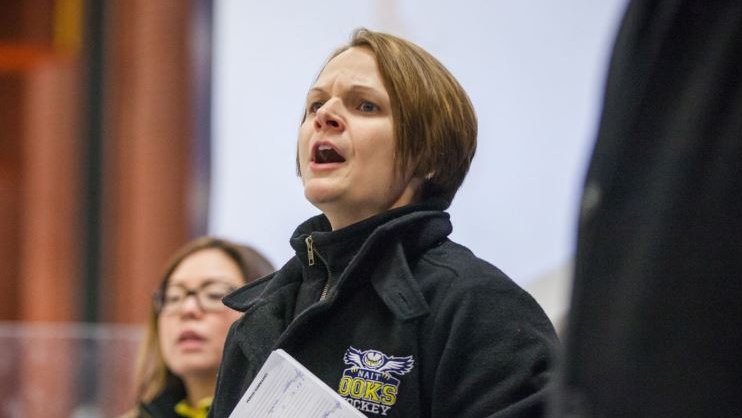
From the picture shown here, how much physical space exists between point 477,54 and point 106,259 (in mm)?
3323

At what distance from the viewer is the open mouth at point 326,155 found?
165cm

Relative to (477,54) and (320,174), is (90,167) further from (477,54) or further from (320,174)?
(320,174)

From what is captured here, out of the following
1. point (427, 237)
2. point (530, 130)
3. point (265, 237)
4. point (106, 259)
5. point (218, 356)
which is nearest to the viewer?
point (427, 237)

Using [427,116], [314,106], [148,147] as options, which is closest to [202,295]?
[314,106]

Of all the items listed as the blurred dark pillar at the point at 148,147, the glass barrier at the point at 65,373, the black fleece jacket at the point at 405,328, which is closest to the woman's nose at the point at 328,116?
the black fleece jacket at the point at 405,328

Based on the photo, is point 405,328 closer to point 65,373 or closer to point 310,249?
point 310,249

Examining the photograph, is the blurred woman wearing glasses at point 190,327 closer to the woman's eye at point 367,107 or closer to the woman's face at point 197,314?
the woman's face at point 197,314

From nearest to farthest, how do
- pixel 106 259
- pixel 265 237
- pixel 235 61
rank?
1. pixel 265 237
2. pixel 235 61
3. pixel 106 259

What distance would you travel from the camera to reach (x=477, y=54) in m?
3.61

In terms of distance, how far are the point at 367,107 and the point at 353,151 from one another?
0.24 ft

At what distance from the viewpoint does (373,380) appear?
1472 millimetres

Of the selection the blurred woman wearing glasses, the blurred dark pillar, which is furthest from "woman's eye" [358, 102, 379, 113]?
the blurred dark pillar

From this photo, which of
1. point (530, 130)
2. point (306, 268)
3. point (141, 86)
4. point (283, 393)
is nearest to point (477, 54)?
point (530, 130)

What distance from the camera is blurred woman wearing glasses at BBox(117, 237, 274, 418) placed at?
271 cm
